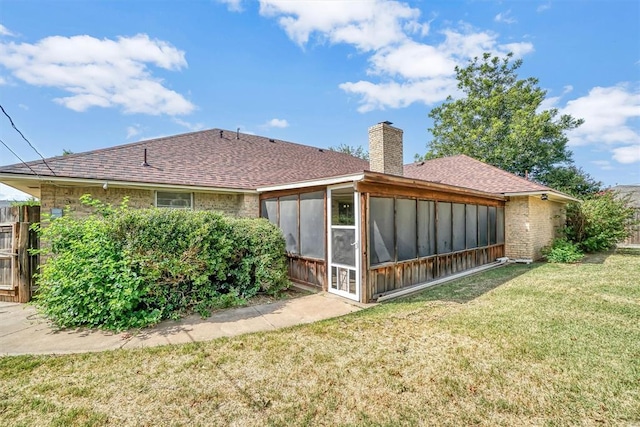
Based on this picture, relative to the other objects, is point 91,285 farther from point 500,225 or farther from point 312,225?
point 500,225

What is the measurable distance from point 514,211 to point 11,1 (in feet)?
52.9

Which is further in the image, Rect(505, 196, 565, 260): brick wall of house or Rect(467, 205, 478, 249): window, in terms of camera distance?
Rect(505, 196, 565, 260): brick wall of house

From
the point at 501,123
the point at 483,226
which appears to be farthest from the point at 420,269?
the point at 501,123

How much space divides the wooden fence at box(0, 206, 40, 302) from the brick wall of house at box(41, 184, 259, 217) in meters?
0.50

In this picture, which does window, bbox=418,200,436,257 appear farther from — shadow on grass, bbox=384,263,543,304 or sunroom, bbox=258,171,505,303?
shadow on grass, bbox=384,263,543,304

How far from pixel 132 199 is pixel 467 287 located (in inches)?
373

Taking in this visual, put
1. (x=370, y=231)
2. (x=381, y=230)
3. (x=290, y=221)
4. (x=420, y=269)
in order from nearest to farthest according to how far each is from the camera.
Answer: (x=370, y=231) → (x=381, y=230) → (x=420, y=269) → (x=290, y=221)

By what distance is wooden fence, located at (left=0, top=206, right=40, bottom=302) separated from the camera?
20.7 ft

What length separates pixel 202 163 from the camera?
9922mm

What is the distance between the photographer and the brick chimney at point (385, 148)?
10117 millimetres

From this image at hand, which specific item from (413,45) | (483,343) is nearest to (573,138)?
(413,45)

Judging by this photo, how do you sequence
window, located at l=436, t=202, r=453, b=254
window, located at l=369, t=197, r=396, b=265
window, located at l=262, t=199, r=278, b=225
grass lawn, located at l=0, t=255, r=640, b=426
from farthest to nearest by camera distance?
1. window, located at l=262, t=199, r=278, b=225
2. window, located at l=436, t=202, r=453, b=254
3. window, located at l=369, t=197, r=396, b=265
4. grass lawn, located at l=0, t=255, r=640, b=426

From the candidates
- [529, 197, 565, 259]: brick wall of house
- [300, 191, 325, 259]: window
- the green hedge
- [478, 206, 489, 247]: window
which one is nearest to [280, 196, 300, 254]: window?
[300, 191, 325, 259]: window

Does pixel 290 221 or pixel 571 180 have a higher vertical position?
pixel 571 180
